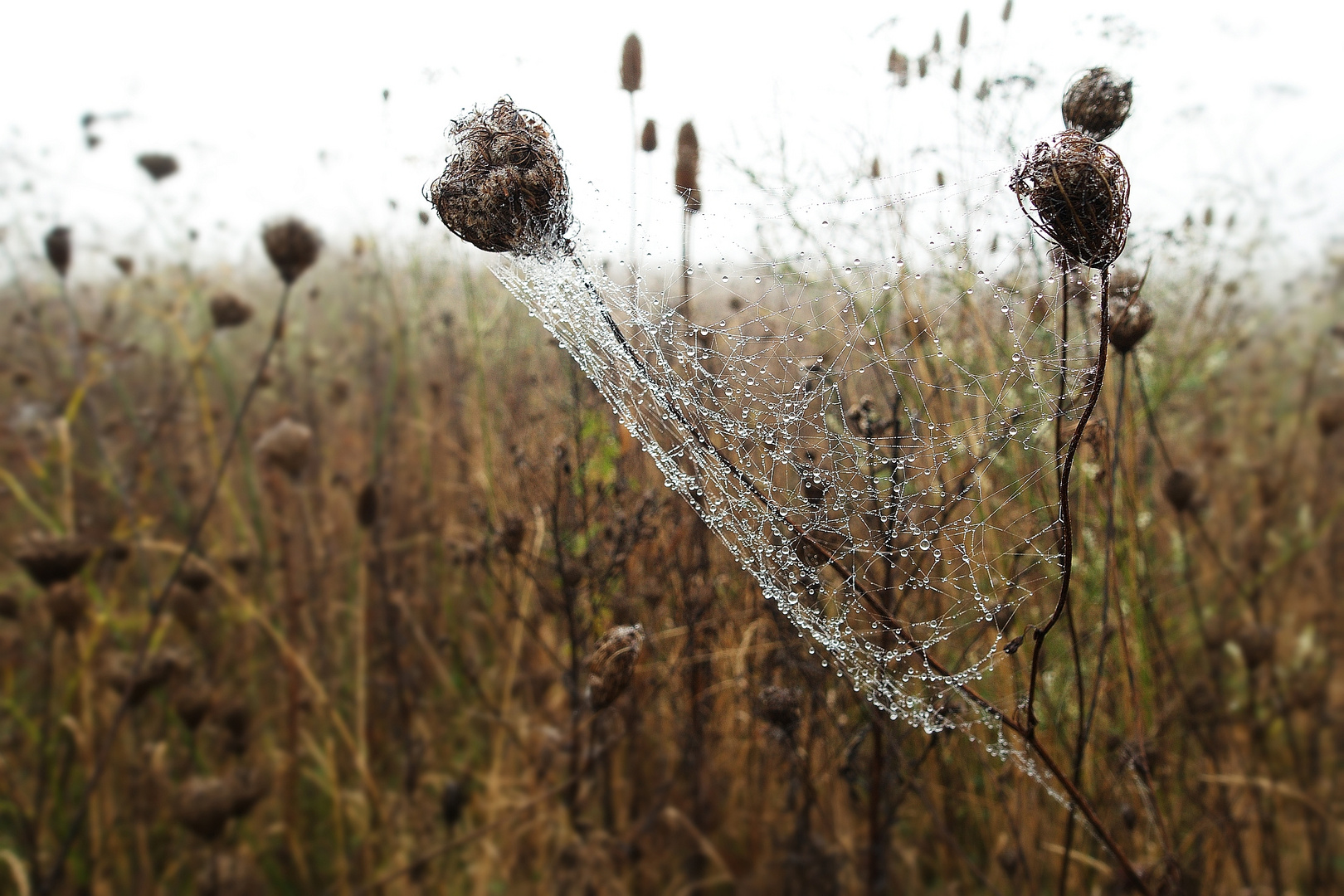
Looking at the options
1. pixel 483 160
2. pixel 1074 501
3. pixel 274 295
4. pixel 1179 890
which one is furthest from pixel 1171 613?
pixel 274 295

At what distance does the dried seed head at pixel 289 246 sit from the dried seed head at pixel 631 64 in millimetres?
933

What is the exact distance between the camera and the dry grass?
1591mm

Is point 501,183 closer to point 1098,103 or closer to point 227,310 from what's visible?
point 1098,103

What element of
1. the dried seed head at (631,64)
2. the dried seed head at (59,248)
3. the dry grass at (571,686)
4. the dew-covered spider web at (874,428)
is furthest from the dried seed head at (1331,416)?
the dried seed head at (59,248)

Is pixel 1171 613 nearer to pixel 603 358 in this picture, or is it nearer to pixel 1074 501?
pixel 1074 501

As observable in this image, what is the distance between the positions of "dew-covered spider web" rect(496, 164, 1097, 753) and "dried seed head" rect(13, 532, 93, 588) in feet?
4.57

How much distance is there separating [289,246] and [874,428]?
1571 millimetres

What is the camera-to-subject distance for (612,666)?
3.71ft

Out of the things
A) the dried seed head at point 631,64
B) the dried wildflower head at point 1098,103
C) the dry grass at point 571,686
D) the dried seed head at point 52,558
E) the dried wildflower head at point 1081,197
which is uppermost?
the dried seed head at point 631,64

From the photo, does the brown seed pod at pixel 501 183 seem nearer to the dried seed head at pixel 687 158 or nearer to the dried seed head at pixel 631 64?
the dried seed head at pixel 687 158

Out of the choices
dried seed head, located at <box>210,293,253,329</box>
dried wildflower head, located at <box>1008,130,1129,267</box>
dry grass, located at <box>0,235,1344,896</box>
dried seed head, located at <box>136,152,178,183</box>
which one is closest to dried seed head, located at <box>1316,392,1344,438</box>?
dry grass, located at <box>0,235,1344,896</box>

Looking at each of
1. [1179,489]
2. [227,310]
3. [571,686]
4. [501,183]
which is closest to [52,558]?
[227,310]

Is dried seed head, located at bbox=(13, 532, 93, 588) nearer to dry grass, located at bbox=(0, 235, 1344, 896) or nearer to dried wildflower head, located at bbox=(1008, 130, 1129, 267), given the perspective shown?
dry grass, located at bbox=(0, 235, 1344, 896)

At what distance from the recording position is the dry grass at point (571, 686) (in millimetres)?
1591
